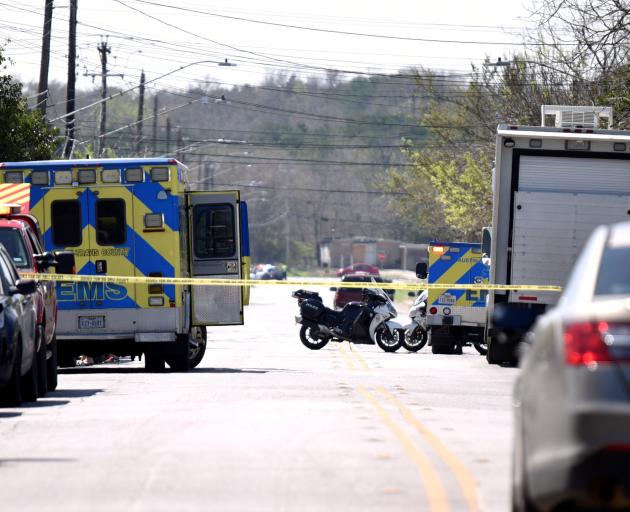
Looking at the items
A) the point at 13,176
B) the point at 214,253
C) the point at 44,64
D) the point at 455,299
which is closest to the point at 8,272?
the point at 13,176

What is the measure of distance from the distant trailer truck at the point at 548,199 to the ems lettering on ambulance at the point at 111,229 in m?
4.74

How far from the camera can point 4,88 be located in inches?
1353

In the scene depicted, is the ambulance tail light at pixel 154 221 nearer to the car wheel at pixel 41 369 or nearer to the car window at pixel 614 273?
the car wheel at pixel 41 369

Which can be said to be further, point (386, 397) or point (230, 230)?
point (230, 230)

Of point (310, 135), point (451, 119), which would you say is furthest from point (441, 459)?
point (310, 135)

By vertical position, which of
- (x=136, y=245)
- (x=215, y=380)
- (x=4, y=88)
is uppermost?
(x=4, y=88)

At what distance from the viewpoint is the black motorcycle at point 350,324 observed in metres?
33.0

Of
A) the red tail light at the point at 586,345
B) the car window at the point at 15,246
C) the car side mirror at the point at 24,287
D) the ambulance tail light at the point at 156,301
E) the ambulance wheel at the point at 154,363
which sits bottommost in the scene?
the ambulance wheel at the point at 154,363

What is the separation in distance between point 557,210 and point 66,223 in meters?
7.09

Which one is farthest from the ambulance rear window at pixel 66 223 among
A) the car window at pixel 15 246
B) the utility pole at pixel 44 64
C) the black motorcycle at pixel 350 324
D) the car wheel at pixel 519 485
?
the utility pole at pixel 44 64

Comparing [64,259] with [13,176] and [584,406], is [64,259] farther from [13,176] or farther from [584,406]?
[584,406]

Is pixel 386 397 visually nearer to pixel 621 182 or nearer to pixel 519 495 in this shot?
pixel 621 182

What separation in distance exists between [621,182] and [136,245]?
22.9 ft

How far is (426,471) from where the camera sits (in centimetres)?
1026
